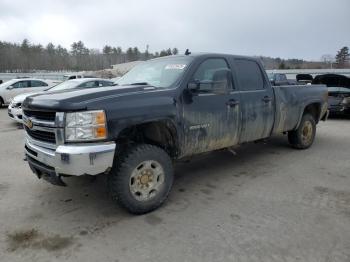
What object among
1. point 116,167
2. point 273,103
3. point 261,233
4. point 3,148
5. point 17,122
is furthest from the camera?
point 17,122

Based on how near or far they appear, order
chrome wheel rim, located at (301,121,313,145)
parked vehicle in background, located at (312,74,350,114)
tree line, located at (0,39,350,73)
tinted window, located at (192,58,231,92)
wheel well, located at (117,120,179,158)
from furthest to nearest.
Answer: tree line, located at (0,39,350,73) → parked vehicle in background, located at (312,74,350,114) → chrome wheel rim, located at (301,121,313,145) → tinted window, located at (192,58,231,92) → wheel well, located at (117,120,179,158)

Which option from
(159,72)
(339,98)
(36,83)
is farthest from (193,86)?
(36,83)

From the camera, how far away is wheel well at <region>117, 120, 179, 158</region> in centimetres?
427

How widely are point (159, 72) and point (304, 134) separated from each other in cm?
382

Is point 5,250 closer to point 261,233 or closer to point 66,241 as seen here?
point 66,241

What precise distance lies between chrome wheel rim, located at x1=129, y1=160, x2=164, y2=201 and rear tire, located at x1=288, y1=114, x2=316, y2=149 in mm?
3905

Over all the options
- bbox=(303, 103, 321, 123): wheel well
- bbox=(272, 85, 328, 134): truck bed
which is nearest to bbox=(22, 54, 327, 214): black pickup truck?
bbox=(272, 85, 328, 134): truck bed

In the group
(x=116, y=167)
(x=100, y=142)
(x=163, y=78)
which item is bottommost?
(x=116, y=167)

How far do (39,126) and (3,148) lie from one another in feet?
14.1

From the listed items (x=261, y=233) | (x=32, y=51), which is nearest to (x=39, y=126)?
(x=261, y=233)

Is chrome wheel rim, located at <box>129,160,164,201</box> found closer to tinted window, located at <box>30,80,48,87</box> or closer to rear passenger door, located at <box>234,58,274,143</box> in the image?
rear passenger door, located at <box>234,58,274,143</box>

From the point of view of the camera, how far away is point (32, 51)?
81688 mm

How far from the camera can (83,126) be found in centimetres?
362

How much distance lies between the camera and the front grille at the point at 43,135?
12.6ft
